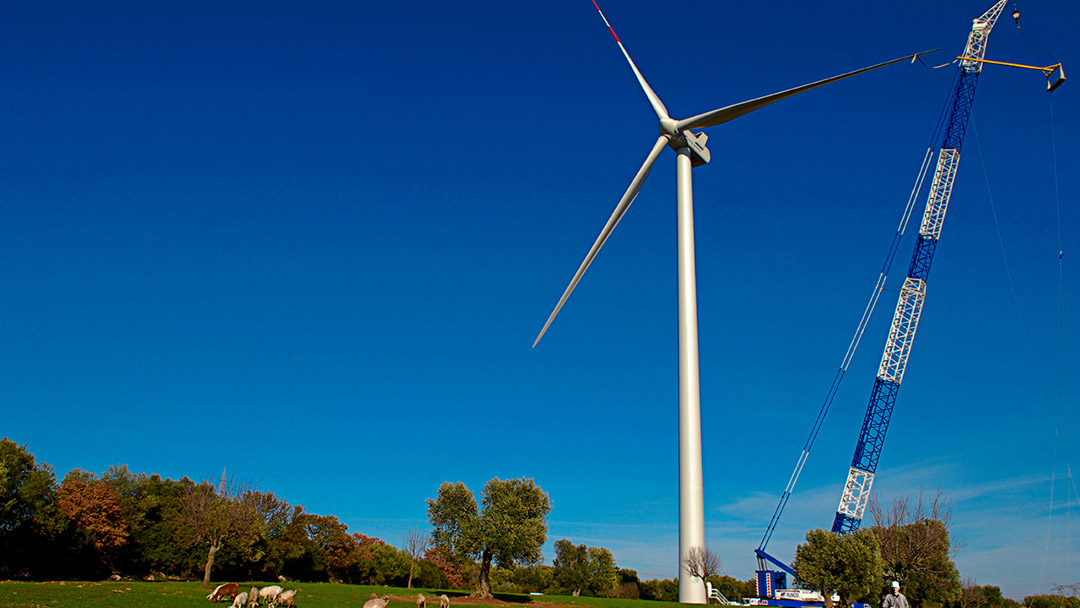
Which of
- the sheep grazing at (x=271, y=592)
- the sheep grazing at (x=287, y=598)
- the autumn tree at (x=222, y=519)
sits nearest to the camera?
the sheep grazing at (x=287, y=598)

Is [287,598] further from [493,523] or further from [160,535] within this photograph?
[160,535]

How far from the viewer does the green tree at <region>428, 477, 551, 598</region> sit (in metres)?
61.7

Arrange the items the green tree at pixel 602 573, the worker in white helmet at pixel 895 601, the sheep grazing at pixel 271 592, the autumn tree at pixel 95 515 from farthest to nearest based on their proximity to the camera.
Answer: the green tree at pixel 602 573
the autumn tree at pixel 95 515
the sheep grazing at pixel 271 592
the worker in white helmet at pixel 895 601

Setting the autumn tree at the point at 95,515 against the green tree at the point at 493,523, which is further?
the autumn tree at the point at 95,515

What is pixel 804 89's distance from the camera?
132 ft

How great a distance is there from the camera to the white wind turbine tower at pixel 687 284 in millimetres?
32656

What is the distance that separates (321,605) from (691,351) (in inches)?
942

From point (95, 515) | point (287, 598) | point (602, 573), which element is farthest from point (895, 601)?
point (602, 573)

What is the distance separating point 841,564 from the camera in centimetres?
4516

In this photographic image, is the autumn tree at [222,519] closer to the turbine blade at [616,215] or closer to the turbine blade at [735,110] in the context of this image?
the turbine blade at [616,215]

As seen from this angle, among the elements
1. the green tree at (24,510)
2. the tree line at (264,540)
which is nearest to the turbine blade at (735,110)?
the tree line at (264,540)

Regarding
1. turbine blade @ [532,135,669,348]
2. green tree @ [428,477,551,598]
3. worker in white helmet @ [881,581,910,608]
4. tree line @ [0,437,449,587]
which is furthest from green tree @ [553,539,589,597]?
worker in white helmet @ [881,581,910,608]

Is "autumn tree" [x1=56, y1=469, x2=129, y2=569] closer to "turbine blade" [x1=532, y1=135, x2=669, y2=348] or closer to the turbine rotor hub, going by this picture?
A: "turbine blade" [x1=532, y1=135, x2=669, y2=348]

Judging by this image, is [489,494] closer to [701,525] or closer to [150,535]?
[701,525]
